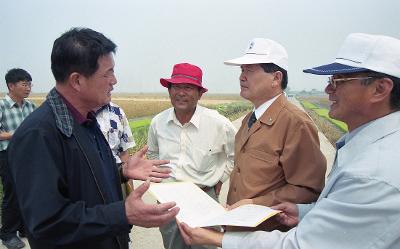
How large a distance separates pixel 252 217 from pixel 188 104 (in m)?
1.71

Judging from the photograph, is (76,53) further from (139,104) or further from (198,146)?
(139,104)

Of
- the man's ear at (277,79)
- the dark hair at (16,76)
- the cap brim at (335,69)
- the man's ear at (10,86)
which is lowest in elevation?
the man's ear at (10,86)

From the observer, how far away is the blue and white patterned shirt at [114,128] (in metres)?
3.18

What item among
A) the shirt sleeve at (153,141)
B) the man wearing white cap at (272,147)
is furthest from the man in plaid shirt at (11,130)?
the man wearing white cap at (272,147)

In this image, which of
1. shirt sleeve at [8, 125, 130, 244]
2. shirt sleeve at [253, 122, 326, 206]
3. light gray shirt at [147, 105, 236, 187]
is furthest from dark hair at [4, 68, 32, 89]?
shirt sleeve at [253, 122, 326, 206]

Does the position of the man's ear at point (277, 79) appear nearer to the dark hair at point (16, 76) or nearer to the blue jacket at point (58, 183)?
the blue jacket at point (58, 183)

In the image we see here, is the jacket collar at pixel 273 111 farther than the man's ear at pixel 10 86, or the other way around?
the man's ear at pixel 10 86

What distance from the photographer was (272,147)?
2.14m

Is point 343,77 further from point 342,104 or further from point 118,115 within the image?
point 118,115

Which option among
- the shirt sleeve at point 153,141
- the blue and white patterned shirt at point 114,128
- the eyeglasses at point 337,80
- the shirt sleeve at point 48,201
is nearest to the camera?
the shirt sleeve at point 48,201

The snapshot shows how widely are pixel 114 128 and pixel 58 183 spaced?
1933 mm

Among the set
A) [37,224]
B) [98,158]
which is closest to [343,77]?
[98,158]

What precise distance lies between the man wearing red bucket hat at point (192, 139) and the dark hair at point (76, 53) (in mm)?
1506

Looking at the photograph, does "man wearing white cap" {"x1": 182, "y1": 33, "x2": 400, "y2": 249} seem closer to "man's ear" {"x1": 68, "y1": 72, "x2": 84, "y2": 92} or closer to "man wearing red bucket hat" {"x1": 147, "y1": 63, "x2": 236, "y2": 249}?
"man's ear" {"x1": 68, "y1": 72, "x2": 84, "y2": 92}
